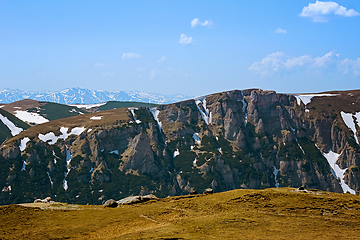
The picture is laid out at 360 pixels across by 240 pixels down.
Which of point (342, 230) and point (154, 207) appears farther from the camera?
point (154, 207)

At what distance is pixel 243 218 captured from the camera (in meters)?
57.8

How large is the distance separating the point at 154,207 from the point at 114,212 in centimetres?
833

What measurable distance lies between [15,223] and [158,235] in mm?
25104

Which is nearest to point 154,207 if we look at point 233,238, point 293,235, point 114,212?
point 114,212

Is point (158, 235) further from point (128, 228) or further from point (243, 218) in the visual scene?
point (243, 218)

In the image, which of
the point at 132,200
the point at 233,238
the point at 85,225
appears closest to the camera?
the point at 233,238

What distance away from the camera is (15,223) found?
2189 inches

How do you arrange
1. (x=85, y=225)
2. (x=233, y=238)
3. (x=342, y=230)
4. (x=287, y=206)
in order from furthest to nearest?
(x=287, y=206) < (x=85, y=225) < (x=342, y=230) < (x=233, y=238)

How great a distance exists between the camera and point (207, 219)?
5788 centimetres

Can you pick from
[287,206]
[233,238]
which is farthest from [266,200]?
[233,238]

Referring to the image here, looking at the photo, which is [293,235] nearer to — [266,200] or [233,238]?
[233,238]

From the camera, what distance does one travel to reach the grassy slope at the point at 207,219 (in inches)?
1987

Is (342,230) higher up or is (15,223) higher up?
(15,223)

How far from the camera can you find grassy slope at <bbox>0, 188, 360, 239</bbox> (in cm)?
5047
